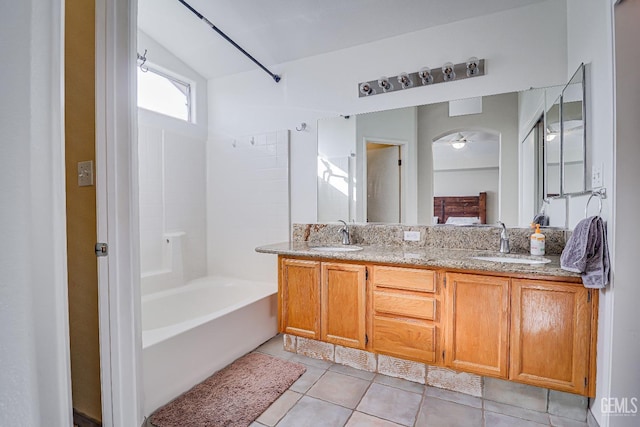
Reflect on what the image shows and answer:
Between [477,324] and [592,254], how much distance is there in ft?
2.18

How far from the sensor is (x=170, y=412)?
1.74m

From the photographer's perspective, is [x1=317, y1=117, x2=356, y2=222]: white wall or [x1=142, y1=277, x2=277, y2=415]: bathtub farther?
[x1=317, y1=117, x2=356, y2=222]: white wall

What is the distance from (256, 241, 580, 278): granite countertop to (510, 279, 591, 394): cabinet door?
0.09 m

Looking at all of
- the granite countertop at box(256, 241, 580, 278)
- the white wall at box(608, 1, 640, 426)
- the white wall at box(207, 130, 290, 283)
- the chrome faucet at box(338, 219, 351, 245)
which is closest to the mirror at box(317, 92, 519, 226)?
the chrome faucet at box(338, 219, 351, 245)

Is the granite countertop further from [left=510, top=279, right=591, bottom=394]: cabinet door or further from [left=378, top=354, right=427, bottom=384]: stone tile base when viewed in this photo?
[left=378, top=354, right=427, bottom=384]: stone tile base

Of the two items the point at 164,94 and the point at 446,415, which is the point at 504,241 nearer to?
the point at 446,415

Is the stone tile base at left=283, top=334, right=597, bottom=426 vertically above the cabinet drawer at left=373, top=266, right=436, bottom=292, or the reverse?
the cabinet drawer at left=373, top=266, right=436, bottom=292

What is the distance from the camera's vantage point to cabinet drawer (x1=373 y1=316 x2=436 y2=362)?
191 cm

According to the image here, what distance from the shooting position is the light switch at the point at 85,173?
1391 millimetres

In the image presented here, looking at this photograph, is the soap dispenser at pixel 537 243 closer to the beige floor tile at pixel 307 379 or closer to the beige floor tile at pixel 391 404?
the beige floor tile at pixel 391 404

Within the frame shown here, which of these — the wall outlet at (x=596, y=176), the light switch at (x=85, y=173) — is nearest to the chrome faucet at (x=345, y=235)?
the wall outlet at (x=596, y=176)

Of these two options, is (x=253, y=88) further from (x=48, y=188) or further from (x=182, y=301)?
(x=48, y=188)

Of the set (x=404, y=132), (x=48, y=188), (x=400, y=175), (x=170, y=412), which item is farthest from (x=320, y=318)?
(x=48, y=188)

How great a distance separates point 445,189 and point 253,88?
6.70 feet
